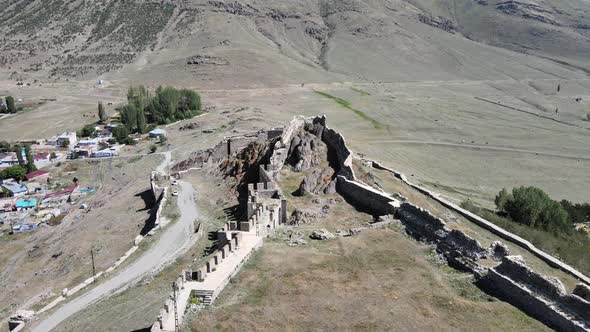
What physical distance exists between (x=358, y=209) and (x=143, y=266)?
14.9 metres

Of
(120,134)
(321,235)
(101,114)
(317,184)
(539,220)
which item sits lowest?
(120,134)

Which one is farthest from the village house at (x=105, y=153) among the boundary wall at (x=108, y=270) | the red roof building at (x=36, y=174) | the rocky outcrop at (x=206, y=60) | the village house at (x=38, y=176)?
the rocky outcrop at (x=206, y=60)

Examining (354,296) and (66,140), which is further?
(66,140)

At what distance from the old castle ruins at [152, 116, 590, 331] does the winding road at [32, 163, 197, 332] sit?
4415 mm

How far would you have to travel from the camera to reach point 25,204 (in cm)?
6225

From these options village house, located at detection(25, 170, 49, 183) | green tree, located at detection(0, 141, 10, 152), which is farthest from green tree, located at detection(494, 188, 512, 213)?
green tree, located at detection(0, 141, 10, 152)

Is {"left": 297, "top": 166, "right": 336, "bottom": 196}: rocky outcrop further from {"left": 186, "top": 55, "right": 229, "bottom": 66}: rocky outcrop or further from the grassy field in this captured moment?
{"left": 186, "top": 55, "right": 229, "bottom": 66}: rocky outcrop

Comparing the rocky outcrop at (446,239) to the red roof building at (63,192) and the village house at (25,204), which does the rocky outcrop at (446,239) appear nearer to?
the village house at (25,204)

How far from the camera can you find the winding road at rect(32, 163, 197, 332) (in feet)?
94.3

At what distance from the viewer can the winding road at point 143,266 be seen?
28.8m

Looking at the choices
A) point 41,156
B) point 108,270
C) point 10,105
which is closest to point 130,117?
point 41,156

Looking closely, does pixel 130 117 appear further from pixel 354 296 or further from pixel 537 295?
pixel 537 295

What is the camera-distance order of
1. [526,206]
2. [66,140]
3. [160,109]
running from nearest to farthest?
[526,206] → [66,140] → [160,109]

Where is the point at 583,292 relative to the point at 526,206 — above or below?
above
